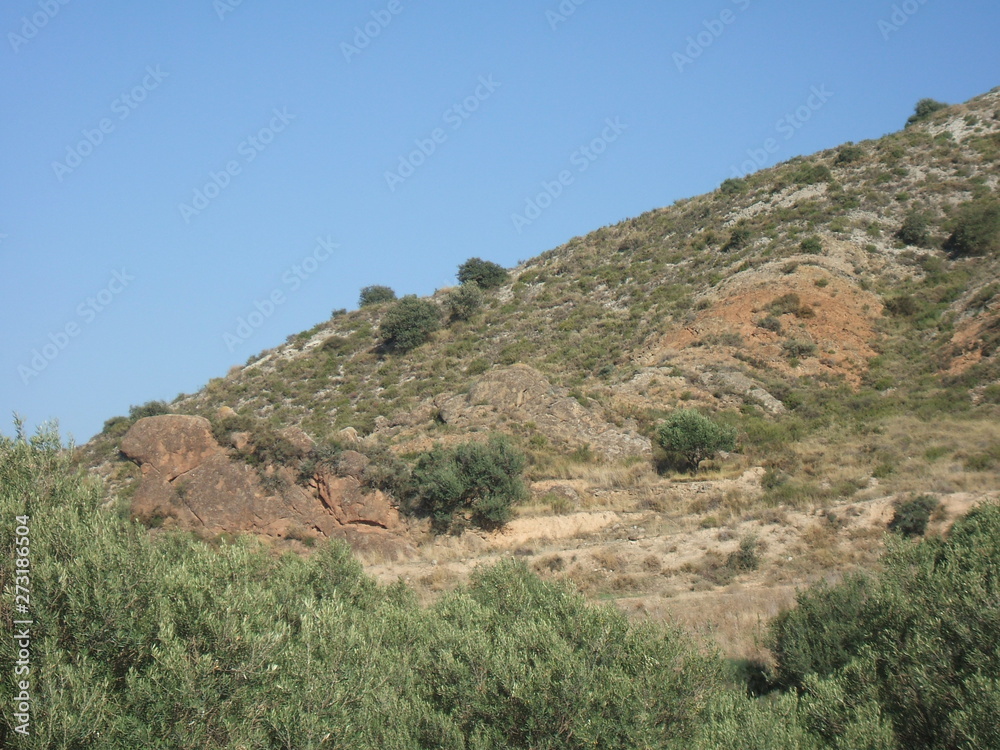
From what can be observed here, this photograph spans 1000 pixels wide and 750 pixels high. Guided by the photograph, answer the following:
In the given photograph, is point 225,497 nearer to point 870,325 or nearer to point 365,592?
point 365,592

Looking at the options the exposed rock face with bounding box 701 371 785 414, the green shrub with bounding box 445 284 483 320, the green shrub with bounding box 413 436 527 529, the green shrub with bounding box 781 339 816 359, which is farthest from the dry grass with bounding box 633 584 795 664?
the green shrub with bounding box 445 284 483 320

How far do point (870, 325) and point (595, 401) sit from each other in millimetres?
14498

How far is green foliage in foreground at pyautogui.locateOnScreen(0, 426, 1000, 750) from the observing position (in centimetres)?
598

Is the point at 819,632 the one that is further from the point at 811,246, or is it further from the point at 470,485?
the point at 811,246

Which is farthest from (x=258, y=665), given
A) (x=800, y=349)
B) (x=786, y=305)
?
(x=786, y=305)

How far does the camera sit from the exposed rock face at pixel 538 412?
2833cm

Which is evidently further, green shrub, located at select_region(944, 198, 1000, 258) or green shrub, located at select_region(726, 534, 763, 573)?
green shrub, located at select_region(944, 198, 1000, 258)

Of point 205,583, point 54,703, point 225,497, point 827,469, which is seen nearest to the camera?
point 54,703

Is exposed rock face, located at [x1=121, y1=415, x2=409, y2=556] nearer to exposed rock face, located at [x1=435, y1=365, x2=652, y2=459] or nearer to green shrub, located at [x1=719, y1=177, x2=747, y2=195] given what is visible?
exposed rock face, located at [x1=435, y1=365, x2=652, y2=459]

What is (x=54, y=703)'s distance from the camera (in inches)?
219

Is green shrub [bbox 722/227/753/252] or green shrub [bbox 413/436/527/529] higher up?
green shrub [bbox 722/227/753/252]

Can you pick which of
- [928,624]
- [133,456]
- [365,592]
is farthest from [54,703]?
[133,456]

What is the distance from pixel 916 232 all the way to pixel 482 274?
27.1m

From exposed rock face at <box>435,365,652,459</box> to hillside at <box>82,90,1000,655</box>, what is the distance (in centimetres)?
11
